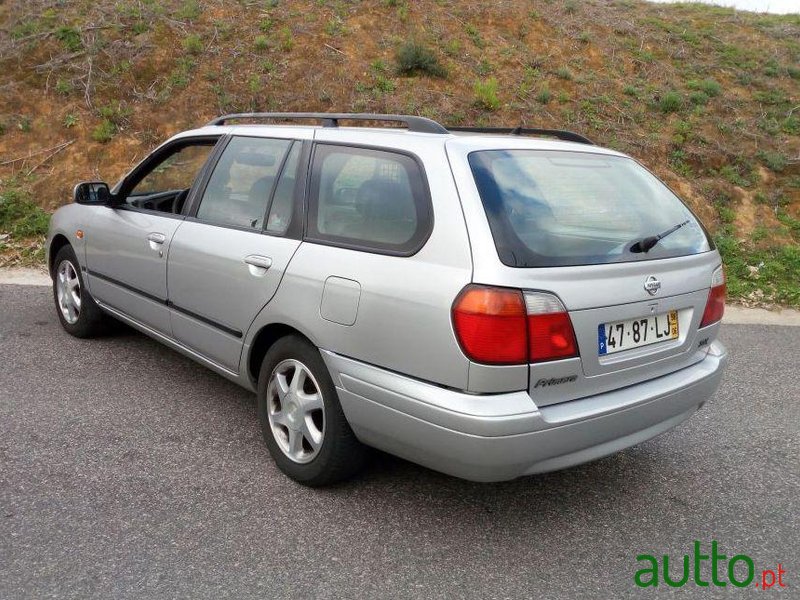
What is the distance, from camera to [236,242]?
353 centimetres

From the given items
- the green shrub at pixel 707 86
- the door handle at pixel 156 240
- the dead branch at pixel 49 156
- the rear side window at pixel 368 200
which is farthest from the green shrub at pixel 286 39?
the rear side window at pixel 368 200

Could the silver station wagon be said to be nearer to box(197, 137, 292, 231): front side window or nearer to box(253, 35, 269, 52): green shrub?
box(197, 137, 292, 231): front side window

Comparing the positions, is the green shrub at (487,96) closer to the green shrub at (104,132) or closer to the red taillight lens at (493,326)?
the green shrub at (104,132)

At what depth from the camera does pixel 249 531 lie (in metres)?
2.85

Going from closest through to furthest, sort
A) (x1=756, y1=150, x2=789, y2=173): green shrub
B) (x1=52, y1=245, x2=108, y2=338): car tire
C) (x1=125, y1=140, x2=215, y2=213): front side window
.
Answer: (x1=125, y1=140, x2=215, y2=213): front side window
(x1=52, y1=245, x2=108, y2=338): car tire
(x1=756, y1=150, x2=789, y2=173): green shrub

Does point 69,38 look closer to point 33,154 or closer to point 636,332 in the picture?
point 33,154

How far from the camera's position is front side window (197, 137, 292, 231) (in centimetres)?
355

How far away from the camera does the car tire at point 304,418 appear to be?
9.89ft

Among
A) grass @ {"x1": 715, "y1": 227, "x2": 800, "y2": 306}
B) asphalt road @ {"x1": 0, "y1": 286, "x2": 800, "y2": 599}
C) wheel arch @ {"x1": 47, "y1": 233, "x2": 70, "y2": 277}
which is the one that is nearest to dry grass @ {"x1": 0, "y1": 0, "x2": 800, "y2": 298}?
grass @ {"x1": 715, "y1": 227, "x2": 800, "y2": 306}

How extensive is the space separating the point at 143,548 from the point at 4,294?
4.98 m

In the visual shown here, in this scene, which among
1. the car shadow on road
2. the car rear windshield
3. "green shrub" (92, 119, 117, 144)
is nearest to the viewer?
the car rear windshield

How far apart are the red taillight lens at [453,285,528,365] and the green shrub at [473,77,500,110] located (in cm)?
1029

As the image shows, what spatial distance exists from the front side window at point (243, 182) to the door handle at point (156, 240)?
0.32 m

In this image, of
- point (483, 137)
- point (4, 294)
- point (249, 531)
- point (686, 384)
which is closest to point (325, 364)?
point (249, 531)
